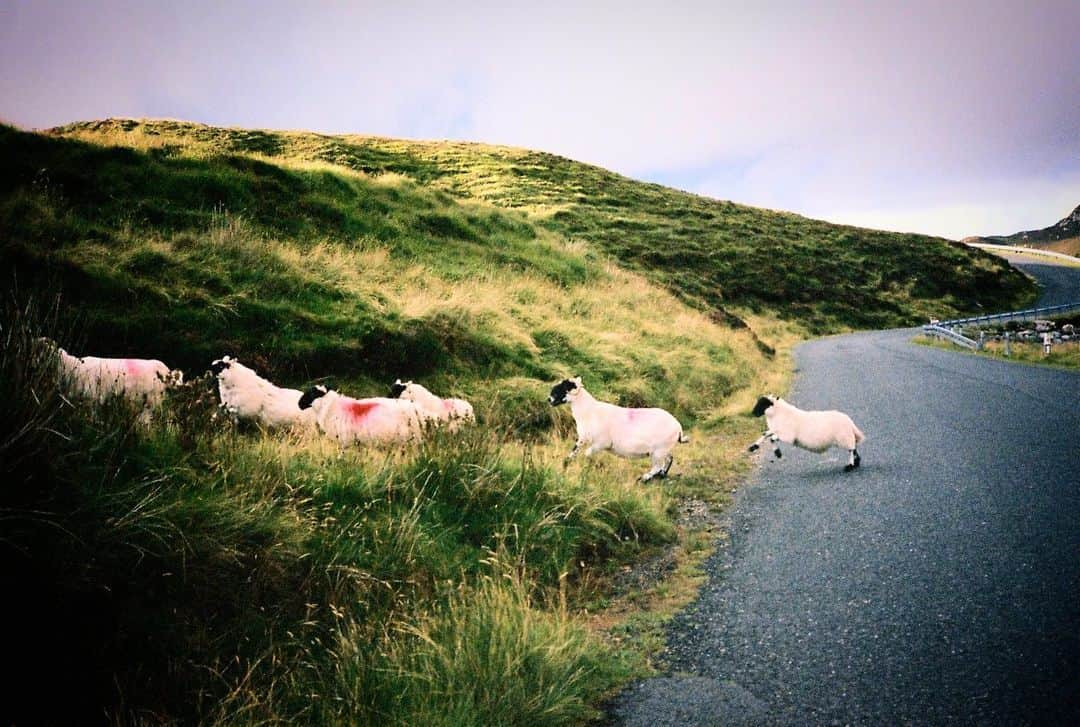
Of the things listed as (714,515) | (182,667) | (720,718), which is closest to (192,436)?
(182,667)

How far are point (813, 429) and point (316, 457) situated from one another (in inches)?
299

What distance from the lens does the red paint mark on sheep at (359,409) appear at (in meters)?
8.67

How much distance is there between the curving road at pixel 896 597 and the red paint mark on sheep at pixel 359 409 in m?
4.91

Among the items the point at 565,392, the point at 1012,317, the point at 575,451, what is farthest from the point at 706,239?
the point at 575,451

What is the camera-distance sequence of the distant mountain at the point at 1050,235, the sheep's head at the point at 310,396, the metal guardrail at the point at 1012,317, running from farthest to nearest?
the distant mountain at the point at 1050,235
the metal guardrail at the point at 1012,317
the sheep's head at the point at 310,396

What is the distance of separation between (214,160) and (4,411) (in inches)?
760

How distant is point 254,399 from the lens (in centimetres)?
924

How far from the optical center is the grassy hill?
3723mm

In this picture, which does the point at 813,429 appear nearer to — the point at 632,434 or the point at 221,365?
the point at 632,434

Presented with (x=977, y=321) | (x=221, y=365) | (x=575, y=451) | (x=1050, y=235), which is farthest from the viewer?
(x=1050, y=235)

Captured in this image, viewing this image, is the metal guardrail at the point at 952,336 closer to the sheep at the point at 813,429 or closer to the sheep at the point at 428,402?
the sheep at the point at 813,429

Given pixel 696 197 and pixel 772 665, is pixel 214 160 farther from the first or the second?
pixel 696 197

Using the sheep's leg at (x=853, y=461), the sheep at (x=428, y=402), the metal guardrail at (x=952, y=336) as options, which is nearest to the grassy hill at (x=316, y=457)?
the sheep at (x=428, y=402)

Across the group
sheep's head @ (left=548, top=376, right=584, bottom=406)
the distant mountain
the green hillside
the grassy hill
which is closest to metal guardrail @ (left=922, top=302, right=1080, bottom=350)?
the grassy hill
